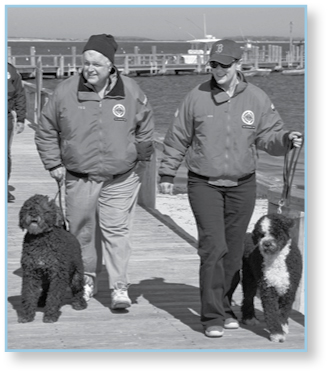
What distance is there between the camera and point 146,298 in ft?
21.3

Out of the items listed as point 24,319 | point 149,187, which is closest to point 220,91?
point 24,319

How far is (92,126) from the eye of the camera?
586 cm

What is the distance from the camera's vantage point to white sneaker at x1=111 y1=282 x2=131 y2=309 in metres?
6.06

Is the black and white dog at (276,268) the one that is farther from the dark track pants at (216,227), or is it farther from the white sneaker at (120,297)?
the white sneaker at (120,297)

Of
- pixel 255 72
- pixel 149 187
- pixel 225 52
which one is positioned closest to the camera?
pixel 225 52

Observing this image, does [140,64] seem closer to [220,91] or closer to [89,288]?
[89,288]

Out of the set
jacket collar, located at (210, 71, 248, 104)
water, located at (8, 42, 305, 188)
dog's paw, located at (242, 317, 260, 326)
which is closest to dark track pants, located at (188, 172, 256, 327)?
dog's paw, located at (242, 317, 260, 326)

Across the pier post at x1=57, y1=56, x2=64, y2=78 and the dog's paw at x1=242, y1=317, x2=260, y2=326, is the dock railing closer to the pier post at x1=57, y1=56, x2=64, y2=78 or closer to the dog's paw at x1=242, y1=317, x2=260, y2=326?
the pier post at x1=57, y1=56, x2=64, y2=78

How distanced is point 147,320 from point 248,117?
1.53 meters

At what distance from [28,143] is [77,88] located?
940 centimetres

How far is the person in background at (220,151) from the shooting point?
17.9 feet

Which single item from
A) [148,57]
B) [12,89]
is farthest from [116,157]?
[148,57]

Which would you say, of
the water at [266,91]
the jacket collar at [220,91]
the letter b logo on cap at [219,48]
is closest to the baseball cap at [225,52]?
the letter b logo on cap at [219,48]

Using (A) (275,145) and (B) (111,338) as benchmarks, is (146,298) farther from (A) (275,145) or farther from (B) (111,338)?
(A) (275,145)
